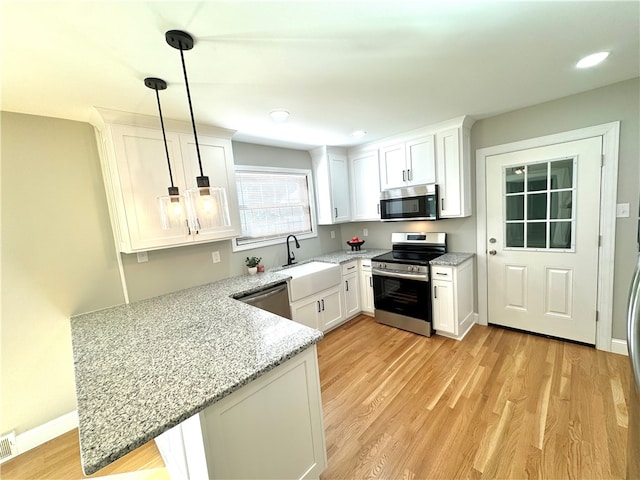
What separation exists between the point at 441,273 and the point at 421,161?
52.1 inches

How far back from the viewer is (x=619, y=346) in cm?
239

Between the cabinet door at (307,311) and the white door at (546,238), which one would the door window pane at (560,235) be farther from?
the cabinet door at (307,311)

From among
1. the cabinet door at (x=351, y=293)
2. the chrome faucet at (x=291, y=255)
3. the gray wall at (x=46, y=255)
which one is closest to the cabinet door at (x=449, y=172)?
the cabinet door at (x=351, y=293)

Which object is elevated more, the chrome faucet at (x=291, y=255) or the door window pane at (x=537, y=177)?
the door window pane at (x=537, y=177)

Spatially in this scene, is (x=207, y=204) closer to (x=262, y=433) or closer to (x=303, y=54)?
(x=303, y=54)

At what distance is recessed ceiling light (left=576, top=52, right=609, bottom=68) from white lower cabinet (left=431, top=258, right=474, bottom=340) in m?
1.81

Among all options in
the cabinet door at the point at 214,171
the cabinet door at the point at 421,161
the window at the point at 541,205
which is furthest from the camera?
the cabinet door at the point at 421,161

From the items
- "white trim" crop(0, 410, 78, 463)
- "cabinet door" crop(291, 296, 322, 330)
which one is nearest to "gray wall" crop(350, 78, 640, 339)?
"cabinet door" crop(291, 296, 322, 330)

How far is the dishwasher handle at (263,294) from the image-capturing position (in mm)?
2380

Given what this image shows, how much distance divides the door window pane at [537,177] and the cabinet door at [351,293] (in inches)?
85.1

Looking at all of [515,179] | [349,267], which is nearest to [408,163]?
[515,179]

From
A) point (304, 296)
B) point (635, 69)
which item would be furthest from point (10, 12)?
point (635, 69)

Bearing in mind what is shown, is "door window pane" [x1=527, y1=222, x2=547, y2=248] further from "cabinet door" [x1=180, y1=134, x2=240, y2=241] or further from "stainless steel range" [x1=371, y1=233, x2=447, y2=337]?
"cabinet door" [x1=180, y1=134, x2=240, y2=241]

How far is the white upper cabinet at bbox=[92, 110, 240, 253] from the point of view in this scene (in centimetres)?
198
